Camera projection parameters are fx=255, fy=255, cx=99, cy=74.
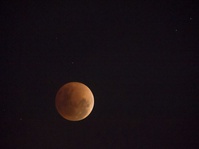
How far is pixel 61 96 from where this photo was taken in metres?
13.7

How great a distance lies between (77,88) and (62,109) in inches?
56.0

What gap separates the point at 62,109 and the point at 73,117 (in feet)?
2.38

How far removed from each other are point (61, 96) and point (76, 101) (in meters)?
0.92

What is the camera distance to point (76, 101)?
528 inches

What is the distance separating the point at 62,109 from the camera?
1347 cm

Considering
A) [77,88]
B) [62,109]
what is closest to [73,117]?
[62,109]

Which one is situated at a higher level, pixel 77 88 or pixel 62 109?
pixel 77 88

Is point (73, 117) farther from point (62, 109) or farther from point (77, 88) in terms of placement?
point (77, 88)

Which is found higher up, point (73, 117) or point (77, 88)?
point (77, 88)

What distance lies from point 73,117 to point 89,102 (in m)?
1.23

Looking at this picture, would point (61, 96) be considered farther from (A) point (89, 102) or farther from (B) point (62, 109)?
(A) point (89, 102)

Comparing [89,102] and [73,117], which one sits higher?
[89,102]

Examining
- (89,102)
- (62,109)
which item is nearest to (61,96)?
(62,109)

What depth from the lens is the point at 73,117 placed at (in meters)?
13.6
